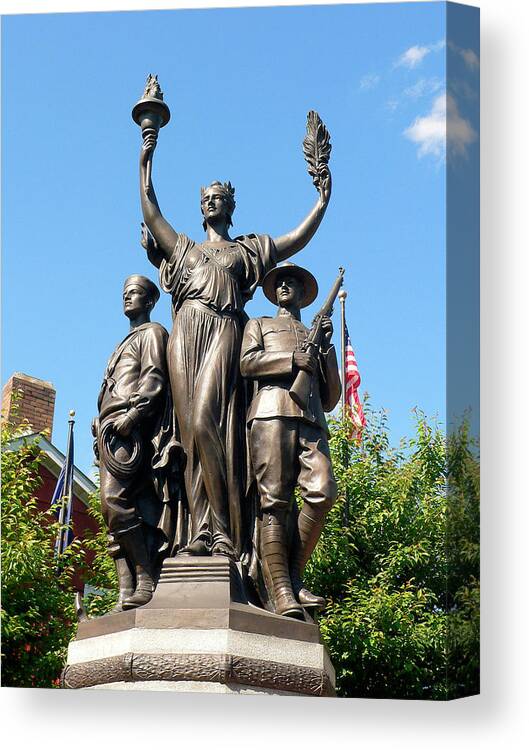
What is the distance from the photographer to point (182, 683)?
923cm

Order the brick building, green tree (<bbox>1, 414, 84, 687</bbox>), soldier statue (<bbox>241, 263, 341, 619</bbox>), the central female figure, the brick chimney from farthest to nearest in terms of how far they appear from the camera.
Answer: the brick chimney < the brick building < green tree (<bbox>1, 414, 84, 687</bbox>) < the central female figure < soldier statue (<bbox>241, 263, 341, 619</bbox>)

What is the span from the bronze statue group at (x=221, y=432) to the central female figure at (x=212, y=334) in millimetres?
11

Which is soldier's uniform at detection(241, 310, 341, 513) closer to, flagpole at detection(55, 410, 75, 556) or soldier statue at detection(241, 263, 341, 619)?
soldier statue at detection(241, 263, 341, 619)

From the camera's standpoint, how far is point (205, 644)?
9227 mm

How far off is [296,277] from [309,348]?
0.71m

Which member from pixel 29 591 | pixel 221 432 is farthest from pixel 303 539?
pixel 29 591

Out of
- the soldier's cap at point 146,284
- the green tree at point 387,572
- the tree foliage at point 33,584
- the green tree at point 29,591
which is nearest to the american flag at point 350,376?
the green tree at point 387,572

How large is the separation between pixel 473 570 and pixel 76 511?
11034 millimetres

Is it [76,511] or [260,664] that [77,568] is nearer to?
[76,511]

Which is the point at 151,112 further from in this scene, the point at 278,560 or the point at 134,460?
the point at 278,560

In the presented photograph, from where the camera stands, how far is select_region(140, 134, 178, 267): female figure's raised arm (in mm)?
10859

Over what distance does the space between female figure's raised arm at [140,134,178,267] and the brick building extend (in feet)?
33.0

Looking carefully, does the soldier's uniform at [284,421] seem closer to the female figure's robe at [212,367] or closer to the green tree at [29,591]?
the female figure's robe at [212,367]

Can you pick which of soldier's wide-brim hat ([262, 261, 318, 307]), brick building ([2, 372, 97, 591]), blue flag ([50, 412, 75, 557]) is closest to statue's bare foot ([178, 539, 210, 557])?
soldier's wide-brim hat ([262, 261, 318, 307])
